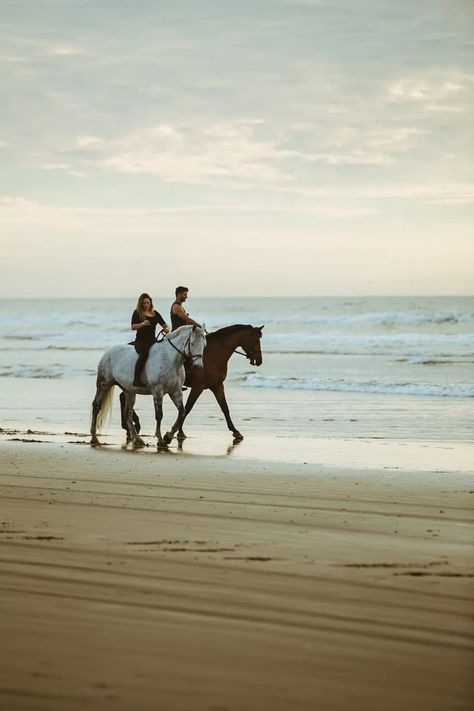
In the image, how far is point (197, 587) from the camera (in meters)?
4.35

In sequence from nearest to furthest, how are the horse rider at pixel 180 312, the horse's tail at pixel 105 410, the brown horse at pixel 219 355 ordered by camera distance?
the horse rider at pixel 180 312 → the horse's tail at pixel 105 410 → the brown horse at pixel 219 355

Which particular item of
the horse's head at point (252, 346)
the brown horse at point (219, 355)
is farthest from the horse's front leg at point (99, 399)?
the horse's head at point (252, 346)

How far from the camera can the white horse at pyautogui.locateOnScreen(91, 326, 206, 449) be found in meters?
11.1

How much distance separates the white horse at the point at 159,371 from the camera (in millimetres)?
11055

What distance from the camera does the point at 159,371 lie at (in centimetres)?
1117

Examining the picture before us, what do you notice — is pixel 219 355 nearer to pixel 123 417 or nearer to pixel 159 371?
pixel 159 371

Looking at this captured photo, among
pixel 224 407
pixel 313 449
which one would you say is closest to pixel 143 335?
pixel 224 407

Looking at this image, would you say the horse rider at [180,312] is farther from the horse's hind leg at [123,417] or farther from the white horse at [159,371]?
the horse's hind leg at [123,417]

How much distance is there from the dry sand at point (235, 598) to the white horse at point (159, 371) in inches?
146

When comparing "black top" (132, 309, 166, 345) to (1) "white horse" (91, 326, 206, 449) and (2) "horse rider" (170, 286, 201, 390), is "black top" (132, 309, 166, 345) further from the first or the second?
(2) "horse rider" (170, 286, 201, 390)

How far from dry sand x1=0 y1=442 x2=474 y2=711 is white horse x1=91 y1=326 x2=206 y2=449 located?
12.2 feet

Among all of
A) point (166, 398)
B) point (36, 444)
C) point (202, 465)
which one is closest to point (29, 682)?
point (202, 465)

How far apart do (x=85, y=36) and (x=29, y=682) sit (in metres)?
4.11

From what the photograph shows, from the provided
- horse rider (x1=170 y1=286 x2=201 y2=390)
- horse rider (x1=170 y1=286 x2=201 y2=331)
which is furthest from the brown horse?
horse rider (x1=170 y1=286 x2=201 y2=331)
